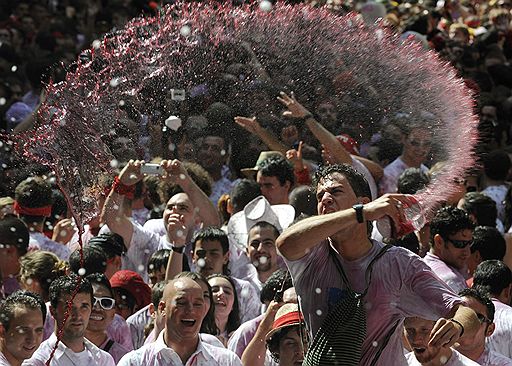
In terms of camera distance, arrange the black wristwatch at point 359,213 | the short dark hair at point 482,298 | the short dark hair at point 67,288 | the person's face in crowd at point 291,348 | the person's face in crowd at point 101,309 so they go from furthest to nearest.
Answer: the person's face in crowd at point 101,309, the short dark hair at point 67,288, the short dark hair at point 482,298, the person's face in crowd at point 291,348, the black wristwatch at point 359,213

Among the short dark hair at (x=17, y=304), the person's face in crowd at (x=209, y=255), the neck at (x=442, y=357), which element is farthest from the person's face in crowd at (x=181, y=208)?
the neck at (x=442, y=357)

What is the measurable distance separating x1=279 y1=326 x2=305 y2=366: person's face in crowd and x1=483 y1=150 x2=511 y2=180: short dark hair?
4.83 m

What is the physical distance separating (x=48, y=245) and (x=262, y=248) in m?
1.70

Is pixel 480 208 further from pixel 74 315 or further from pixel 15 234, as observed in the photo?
pixel 74 315

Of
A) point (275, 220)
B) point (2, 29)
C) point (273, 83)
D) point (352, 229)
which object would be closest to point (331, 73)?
point (273, 83)

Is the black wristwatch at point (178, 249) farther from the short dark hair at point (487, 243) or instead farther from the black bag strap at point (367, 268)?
the black bag strap at point (367, 268)

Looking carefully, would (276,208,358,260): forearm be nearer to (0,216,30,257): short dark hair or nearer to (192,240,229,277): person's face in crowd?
(192,240,229,277): person's face in crowd

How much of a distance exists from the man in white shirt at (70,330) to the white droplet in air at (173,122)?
116 cm

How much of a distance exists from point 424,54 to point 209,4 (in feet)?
5.13

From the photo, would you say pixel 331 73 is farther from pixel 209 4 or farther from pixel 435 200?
pixel 435 200

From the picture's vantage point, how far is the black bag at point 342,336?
573 cm

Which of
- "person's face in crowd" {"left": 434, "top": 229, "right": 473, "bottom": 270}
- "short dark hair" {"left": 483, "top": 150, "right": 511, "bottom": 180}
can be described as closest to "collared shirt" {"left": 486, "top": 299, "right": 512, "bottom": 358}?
"person's face in crowd" {"left": 434, "top": 229, "right": 473, "bottom": 270}

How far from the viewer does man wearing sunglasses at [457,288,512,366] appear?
7270 mm

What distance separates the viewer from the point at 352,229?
5898 mm
